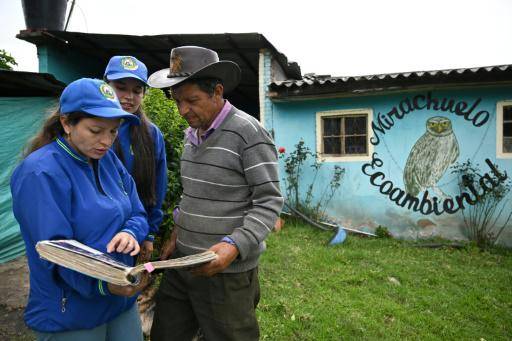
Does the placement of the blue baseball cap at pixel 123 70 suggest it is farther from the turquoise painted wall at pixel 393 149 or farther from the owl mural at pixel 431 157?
the owl mural at pixel 431 157

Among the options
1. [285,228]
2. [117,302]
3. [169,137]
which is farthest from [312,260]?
[117,302]

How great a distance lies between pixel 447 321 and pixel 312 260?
2079 millimetres

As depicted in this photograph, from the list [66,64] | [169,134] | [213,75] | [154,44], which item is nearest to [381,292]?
[169,134]

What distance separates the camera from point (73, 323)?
139 cm

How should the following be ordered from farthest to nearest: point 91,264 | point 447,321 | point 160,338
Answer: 1. point 447,321
2. point 160,338
3. point 91,264

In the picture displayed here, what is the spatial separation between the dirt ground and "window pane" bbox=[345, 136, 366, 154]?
6.36m

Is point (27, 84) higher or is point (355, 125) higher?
point (27, 84)

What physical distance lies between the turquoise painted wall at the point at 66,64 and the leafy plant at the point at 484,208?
8.66m

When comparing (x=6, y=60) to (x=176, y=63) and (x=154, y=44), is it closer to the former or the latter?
(x=154, y=44)

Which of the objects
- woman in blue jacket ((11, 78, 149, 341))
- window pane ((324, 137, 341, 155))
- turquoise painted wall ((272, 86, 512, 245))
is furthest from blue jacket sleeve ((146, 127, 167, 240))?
window pane ((324, 137, 341, 155))

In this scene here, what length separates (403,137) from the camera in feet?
24.8

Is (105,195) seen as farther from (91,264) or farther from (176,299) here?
(176,299)

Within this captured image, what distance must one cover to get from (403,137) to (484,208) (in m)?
2.09

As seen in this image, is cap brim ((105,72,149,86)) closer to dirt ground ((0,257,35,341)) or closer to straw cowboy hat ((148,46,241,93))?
straw cowboy hat ((148,46,241,93))
